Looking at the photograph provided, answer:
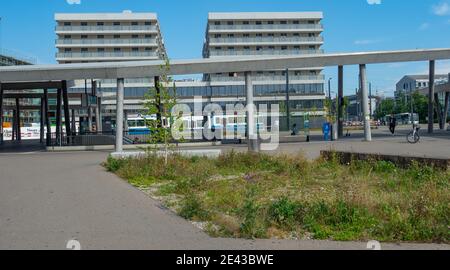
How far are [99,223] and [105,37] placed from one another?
81.5m

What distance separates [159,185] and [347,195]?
559 centimetres

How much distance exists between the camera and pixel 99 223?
7.43 m

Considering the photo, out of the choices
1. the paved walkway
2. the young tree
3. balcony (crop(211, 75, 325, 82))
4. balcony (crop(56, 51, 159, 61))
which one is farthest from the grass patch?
balcony (crop(56, 51, 159, 61))

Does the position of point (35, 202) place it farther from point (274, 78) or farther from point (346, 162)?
point (274, 78)

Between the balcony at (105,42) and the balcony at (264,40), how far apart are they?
38.4ft

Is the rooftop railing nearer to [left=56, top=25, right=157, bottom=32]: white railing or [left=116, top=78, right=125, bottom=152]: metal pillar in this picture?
[left=56, top=25, right=157, bottom=32]: white railing

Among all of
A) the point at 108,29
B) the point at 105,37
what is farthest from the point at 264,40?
the point at 105,37

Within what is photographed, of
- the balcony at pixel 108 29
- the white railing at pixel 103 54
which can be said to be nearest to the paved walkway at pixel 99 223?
the white railing at pixel 103 54

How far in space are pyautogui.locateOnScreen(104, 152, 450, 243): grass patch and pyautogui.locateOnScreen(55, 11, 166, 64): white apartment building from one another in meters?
71.9

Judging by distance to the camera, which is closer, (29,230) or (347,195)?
(29,230)

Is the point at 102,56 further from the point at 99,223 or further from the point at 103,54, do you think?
the point at 99,223

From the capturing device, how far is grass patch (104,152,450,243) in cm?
660
